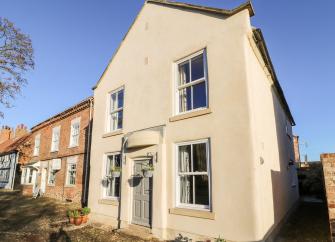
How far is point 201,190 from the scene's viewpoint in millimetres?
7461

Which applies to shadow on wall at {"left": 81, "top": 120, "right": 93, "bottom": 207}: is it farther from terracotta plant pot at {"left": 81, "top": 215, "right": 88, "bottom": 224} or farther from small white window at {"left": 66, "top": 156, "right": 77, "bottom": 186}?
terracotta plant pot at {"left": 81, "top": 215, "right": 88, "bottom": 224}

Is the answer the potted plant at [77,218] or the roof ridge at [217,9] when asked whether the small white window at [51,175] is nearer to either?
the potted plant at [77,218]

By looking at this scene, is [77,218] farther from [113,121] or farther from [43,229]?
[113,121]

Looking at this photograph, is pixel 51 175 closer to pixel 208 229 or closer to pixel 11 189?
pixel 11 189

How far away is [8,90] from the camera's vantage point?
49.3ft

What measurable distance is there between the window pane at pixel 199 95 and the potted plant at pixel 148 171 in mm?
2733

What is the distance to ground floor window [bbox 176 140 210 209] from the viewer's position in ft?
24.2

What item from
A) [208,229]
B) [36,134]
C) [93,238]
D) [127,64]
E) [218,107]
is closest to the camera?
[208,229]

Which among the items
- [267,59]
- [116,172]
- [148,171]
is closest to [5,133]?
[116,172]

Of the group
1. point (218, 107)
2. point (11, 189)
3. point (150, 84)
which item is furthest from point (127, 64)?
point (11, 189)

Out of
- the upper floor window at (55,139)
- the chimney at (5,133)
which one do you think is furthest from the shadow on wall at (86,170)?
the chimney at (5,133)

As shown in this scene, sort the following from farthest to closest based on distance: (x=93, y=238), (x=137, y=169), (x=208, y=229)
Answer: (x=137, y=169)
(x=93, y=238)
(x=208, y=229)

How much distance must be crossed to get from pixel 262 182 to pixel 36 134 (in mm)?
24390

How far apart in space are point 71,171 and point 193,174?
1282 cm
